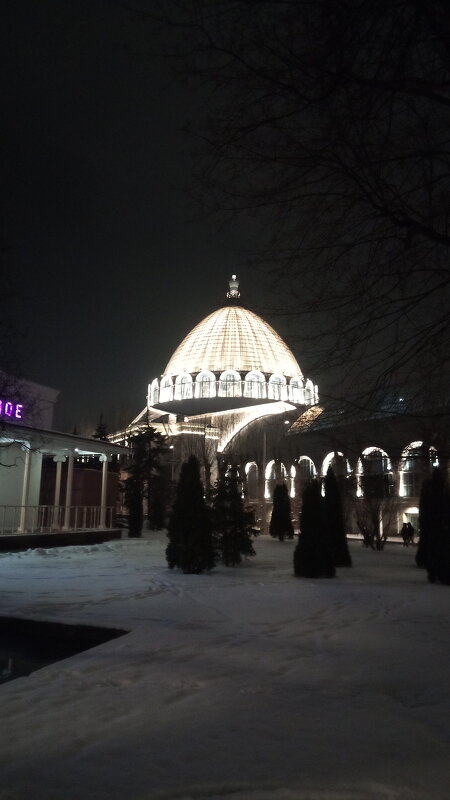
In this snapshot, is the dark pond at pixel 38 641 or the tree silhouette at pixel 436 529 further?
the tree silhouette at pixel 436 529

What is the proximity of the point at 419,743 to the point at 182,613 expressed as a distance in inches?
179

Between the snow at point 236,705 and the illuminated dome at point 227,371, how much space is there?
64457 mm

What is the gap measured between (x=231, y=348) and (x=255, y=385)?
6.32 metres

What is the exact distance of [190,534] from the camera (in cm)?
1277

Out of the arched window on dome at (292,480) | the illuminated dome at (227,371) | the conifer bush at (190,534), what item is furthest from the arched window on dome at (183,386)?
the conifer bush at (190,534)

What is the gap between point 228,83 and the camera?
4.26 meters

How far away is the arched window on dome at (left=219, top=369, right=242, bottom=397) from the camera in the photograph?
7406cm

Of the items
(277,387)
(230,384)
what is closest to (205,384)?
(230,384)

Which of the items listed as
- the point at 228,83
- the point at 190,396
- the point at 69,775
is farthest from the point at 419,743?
the point at 190,396

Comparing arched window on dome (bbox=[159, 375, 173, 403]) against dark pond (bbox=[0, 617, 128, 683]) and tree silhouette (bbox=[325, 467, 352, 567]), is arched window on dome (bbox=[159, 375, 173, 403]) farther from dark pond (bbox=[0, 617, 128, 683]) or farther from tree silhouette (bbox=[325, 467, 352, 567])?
dark pond (bbox=[0, 617, 128, 683])

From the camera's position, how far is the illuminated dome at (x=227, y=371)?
74625 mm

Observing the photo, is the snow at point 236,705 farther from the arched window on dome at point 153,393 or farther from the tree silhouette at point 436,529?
the arched window on dome at point 153,393

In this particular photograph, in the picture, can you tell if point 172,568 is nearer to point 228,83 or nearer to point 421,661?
point 421,661

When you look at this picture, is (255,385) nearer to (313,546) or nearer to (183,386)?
(183,386)
